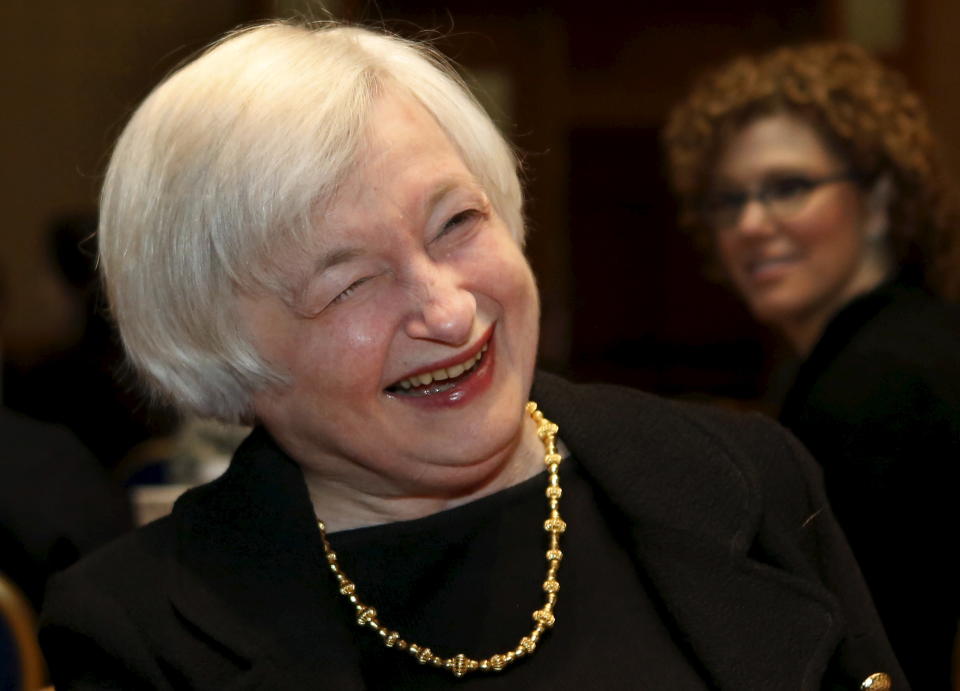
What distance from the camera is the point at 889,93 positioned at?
2959 millimetres

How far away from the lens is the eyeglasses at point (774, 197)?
2945mm

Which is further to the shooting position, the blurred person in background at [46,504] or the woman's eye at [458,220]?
the blurred person in background at [46,504]

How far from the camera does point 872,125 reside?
2.91 meters

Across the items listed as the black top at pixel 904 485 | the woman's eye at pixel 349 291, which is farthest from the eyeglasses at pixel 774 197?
the woman's eye at pixel 349 291

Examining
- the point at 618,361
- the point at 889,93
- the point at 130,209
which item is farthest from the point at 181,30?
the point at 130,209

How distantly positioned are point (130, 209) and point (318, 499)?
1.76 feet

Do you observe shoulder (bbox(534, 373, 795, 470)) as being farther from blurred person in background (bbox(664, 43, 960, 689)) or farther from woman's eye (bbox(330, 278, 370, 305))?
woman's eye (bbox(330, 278, 370, 305))

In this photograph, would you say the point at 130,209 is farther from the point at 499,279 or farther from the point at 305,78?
the point at 499,279

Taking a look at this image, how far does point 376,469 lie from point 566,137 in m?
5.60

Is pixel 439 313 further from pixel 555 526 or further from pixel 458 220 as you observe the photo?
pixel 555 526

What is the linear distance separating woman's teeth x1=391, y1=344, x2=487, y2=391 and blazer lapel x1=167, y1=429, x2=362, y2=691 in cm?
25

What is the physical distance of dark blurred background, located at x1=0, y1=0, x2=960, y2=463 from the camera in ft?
23.0

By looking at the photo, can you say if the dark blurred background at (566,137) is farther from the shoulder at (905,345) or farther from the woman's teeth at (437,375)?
the woman's teeth at (437,375)

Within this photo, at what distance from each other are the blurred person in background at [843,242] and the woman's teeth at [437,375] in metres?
0.93
